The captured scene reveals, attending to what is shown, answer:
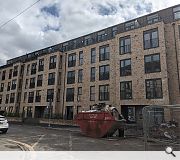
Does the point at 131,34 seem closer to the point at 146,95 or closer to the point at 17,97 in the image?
the point at 146,95

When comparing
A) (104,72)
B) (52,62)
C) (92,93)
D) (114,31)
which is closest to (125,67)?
(104,72)

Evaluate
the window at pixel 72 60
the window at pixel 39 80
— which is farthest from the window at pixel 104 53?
the window at pixel 39 80

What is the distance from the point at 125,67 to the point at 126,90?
3.22 meters

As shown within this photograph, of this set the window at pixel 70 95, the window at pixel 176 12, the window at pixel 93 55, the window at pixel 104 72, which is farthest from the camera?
the window at pixel 70 95

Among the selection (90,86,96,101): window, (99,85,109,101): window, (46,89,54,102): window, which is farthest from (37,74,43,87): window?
(99,85,109,101): window

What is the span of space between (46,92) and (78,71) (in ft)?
24.4

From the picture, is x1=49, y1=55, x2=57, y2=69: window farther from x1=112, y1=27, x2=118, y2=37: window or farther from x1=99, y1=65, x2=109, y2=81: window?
x1=112, y1=27, x2=118, y2=37: window

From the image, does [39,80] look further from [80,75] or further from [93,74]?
[93,74]

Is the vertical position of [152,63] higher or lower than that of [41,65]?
lower

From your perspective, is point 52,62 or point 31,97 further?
point 31,97

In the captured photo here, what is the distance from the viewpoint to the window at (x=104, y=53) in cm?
3358

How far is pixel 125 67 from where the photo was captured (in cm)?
2964

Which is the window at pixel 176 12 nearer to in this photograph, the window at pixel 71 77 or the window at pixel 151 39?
the window at pixel 151 39

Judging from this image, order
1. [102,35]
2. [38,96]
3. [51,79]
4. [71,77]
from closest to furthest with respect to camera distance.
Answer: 1. [71,77]
2. [102,35]
3. [51,79]
4. [38,96]
